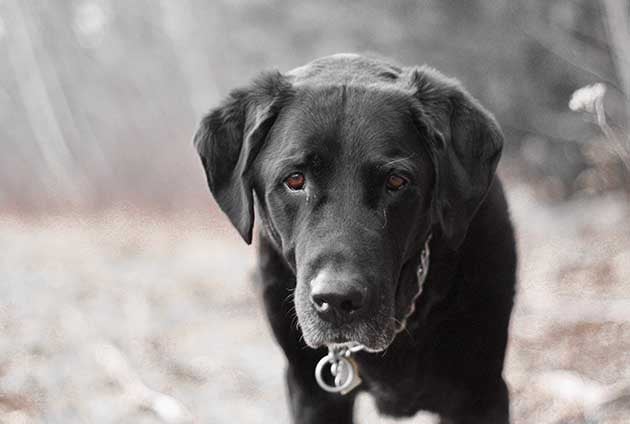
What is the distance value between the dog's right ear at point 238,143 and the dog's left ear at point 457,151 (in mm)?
546

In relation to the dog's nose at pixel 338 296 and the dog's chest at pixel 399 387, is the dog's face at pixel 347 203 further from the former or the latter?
the dog's chest at pixel 399 387

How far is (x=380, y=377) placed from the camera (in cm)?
325

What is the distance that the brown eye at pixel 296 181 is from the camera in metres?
2.89

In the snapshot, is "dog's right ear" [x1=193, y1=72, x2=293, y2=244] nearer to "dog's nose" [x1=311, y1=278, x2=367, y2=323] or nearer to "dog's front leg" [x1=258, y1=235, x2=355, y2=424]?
"dog's front leg" [x1=258, y1=235, x2=355, y2=424]

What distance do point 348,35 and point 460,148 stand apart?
803 cm

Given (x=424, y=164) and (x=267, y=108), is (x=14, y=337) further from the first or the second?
(x=424, y=164)

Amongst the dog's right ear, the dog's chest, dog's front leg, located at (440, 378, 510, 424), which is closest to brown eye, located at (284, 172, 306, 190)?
the dog's right ear

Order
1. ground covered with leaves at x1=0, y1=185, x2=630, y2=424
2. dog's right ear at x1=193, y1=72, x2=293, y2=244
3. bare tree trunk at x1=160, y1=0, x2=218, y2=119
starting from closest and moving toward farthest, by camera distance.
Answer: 1. dog's right ear at x1=193, y1=72, x2=293, y2=244
2. ground covered with leaves at x1=0, y1=185, x2=630, y2=424
3. bare tree trunk at x1=160, y1=0, x2=218, y2=119

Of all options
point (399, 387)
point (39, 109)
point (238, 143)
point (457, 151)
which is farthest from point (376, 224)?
point (39, 109)

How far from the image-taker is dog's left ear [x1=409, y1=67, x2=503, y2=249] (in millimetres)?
2893

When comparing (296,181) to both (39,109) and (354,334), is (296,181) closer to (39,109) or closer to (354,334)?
(354,334)

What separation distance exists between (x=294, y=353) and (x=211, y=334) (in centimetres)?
326

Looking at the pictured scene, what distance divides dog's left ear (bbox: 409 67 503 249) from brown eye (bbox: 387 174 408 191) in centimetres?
14

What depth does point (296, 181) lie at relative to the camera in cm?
289
